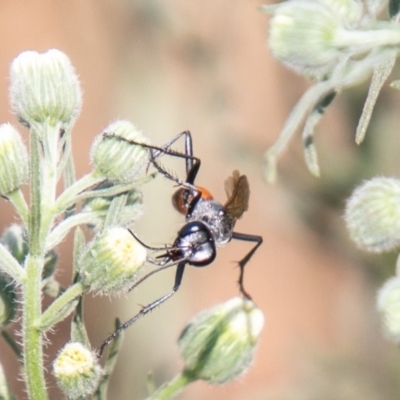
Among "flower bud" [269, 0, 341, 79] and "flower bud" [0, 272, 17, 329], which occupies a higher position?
"flower bud" [269, 0, 341, 79]

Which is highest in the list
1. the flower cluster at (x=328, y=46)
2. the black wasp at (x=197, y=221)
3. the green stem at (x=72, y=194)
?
the flower cluster at (x=328, y=46)

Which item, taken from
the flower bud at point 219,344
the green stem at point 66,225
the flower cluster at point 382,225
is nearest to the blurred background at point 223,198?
the flower bud at point 219,344

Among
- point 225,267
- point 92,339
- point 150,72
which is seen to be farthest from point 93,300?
point 225,267

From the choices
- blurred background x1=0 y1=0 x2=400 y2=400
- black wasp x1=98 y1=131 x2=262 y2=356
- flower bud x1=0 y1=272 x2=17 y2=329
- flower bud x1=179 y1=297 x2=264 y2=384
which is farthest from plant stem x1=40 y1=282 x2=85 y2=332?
blurred background x1=0 y1=0 x2=400 y2=400

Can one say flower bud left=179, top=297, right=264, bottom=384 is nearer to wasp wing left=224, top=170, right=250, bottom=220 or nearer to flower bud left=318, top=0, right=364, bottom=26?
wasp wing left=224, top=170, right=250, bottom=220

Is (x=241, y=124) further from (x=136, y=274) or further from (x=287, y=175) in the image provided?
(x=136, y=274)

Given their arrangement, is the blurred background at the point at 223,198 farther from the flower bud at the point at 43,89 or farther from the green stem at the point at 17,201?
the green stem at the point at 17,201
